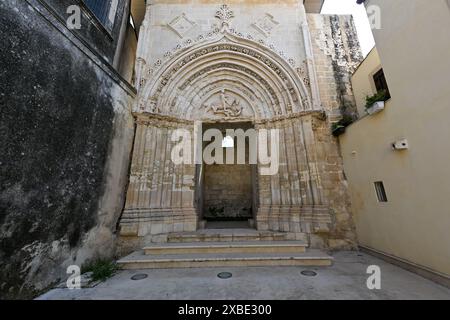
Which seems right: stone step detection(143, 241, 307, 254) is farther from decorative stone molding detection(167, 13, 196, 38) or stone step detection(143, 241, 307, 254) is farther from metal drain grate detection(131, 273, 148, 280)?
decorative stone molding detection(167, 13, 196, 38)

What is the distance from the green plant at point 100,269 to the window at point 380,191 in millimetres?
5349

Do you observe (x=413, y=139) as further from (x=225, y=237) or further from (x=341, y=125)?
(x=225, y=237)

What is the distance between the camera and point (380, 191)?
3.75 m

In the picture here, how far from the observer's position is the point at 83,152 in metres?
3.22

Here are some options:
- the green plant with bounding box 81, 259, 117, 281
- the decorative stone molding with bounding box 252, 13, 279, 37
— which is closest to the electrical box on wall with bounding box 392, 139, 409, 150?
the decorative stone molding with bounding box 252, 13, 279, 37

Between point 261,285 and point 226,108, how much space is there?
4602mm

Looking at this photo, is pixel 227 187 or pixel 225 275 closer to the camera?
pixel 225 275

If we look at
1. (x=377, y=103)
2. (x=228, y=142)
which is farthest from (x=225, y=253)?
(x=228, y=142)

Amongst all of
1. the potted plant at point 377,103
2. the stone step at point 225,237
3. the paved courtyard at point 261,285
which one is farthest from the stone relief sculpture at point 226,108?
the paved courtyard at point 261,285

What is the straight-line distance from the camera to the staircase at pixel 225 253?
329 cm

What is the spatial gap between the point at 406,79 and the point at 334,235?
3.52 m
